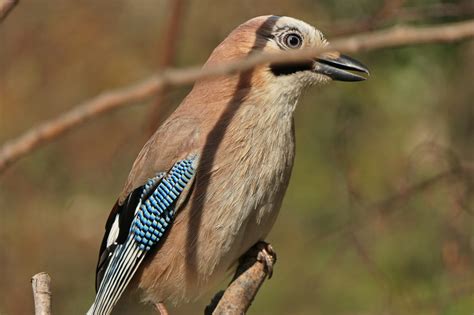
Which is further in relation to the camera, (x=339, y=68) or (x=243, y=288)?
(x=339, y=68)

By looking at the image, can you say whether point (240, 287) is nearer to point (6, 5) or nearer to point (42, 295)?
point (42, 295)

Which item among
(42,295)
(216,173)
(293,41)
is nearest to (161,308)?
(216,173)

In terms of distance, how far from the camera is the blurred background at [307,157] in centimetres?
533

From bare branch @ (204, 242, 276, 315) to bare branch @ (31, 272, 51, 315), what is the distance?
23.9 inches

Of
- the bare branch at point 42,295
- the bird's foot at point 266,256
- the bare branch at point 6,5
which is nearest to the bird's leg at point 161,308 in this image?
the bird's foot at point 266,256

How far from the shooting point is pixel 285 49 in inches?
168

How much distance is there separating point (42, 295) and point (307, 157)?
12.6 feet

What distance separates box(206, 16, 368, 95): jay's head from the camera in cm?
417

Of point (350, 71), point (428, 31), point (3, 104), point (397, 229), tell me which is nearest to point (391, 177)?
point (397, 229)

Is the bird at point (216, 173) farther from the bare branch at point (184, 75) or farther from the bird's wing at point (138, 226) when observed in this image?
the bare branch at point (184, 75)

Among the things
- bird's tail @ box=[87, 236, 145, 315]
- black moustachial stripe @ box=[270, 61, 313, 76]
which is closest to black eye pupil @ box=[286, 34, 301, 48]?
black moustachial stripe @ box=[270, 61, 313, 76]

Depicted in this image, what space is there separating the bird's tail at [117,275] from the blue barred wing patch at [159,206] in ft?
0.17

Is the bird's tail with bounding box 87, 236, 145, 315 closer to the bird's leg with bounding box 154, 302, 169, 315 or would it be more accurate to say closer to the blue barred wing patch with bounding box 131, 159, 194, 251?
the blue barred wing patch with bounding box 131, 159, 194, 251

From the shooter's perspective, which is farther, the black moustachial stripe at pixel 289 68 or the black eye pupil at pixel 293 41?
the black eye pupil at pixel 293 41
